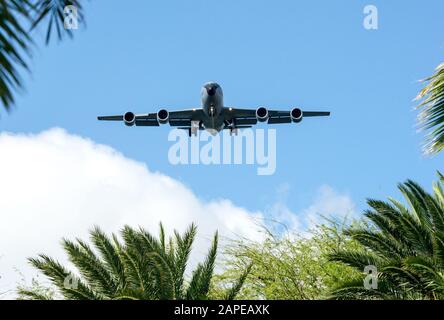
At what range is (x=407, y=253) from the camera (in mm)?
22391

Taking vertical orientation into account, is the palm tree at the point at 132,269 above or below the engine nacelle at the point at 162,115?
below

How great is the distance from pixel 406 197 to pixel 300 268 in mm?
14805

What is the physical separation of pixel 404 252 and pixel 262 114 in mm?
23288

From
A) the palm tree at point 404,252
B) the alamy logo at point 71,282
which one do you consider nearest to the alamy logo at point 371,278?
the palm tree at point 404,252

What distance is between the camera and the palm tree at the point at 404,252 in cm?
2042

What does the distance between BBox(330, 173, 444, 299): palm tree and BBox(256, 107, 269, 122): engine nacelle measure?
21725mm

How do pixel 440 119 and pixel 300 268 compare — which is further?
pixel 300 268

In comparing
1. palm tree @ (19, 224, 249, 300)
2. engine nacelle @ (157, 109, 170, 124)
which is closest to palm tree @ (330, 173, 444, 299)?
palm tree @ (19, 224, 249, 300)

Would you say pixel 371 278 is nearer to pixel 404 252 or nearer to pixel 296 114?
pixel 404 252

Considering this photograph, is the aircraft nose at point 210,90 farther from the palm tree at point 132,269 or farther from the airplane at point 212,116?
the palm tree at point 132,269

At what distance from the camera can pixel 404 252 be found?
2241 cm

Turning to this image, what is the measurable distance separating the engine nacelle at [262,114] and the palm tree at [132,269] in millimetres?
21107

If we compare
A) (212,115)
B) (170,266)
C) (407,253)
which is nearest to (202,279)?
(170,266)
